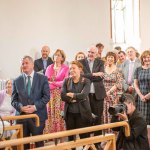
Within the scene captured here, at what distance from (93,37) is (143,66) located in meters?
2.86

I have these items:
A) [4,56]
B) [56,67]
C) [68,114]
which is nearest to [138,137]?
[68,114]

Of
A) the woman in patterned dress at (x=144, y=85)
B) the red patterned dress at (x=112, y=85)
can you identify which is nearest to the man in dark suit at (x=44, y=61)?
the red patterned dress at (x=112, y=85)

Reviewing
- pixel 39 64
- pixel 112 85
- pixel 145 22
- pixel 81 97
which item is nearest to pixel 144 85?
pixel 112 85

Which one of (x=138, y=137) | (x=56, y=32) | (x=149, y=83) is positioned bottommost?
(x=138, y=137)

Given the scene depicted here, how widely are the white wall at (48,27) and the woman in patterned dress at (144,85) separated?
2.49m

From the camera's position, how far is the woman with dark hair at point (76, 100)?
162 inches

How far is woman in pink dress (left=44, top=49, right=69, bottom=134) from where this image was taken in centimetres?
536

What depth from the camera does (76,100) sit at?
13.5 ft

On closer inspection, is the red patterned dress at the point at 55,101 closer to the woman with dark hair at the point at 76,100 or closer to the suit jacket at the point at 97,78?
the suit jacket at the point at 97,78

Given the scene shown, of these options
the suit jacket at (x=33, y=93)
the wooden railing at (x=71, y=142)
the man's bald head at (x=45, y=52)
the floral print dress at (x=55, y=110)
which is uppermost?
the man's bald head at (x=45, y=52)

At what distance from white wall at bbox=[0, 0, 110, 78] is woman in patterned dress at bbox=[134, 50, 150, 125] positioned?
249 cm

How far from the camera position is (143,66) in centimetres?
526

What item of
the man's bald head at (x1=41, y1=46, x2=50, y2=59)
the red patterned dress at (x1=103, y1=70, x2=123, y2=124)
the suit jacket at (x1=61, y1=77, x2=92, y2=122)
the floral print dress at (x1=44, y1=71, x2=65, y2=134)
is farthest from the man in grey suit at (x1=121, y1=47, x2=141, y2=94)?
the suit jacket at (x1=61, y1=77, x2=92, y2=122)

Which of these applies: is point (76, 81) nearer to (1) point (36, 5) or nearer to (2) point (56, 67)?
(2) point (56, 67)
